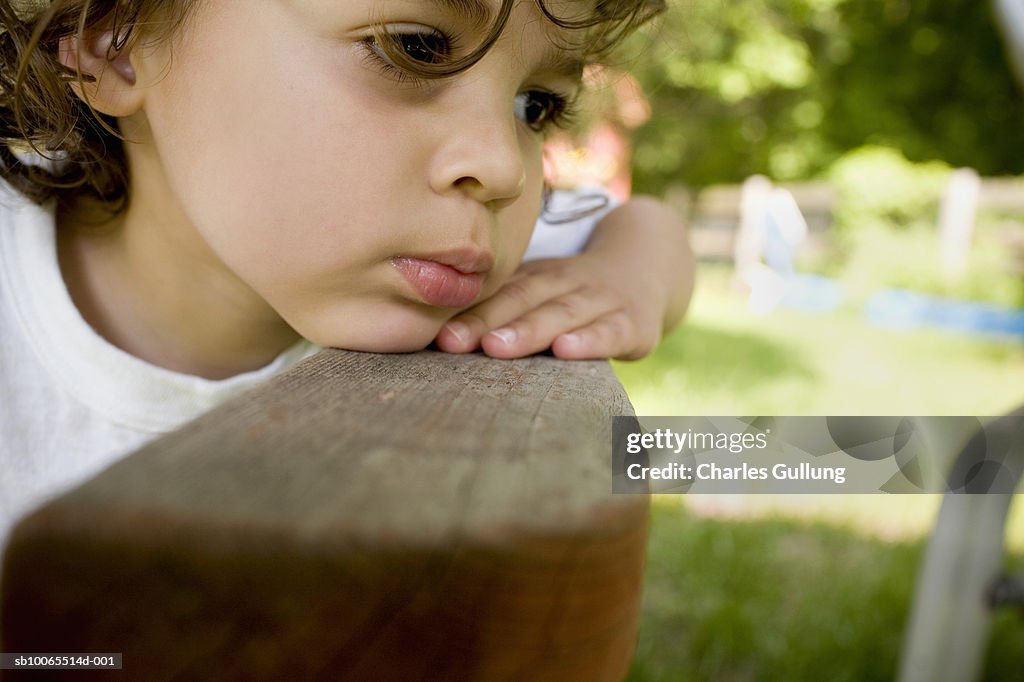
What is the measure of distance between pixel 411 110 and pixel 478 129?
0.23ft

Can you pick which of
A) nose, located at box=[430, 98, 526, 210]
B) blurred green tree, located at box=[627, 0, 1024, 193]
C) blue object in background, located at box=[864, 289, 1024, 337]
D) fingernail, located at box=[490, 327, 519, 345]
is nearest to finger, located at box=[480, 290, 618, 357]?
fingernail, located at box=[490, 327, 519, 345]

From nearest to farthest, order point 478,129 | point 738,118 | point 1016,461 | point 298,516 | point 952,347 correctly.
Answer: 1. point 298,516
2. point 478,129
3. point 1016,461
4. point 952,347
5. point 738,118

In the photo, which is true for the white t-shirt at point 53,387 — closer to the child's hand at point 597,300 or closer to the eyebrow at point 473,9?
the child's hand at point 597,300

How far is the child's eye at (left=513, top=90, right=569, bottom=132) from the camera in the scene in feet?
3.40

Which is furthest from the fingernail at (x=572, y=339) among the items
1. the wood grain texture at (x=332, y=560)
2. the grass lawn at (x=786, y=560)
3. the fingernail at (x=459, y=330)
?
the grass lawn at (x=786, y=560)

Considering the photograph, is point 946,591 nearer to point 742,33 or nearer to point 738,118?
point 742,33

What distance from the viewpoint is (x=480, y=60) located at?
32.9 inches

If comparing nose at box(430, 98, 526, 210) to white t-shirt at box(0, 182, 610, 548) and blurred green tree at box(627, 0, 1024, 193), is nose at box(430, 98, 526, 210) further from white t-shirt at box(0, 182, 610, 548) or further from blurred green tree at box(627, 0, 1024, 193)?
blurred green tree at box(627, 0, 1024, 193)

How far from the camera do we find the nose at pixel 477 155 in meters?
0.81

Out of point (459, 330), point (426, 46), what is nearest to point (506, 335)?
point (459, 330)

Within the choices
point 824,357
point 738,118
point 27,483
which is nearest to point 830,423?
point 27,483

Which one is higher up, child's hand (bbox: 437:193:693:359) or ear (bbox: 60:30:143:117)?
ear (bbox: 60:30:143:117)

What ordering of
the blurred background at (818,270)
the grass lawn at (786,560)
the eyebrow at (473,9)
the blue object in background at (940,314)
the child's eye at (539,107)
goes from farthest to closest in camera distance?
the blue object in background at (940,314)
the blurred background at (818,270)
the grass lawn at (786,560)
the child's eye at (539,107)
the eyebrow at (473,9)

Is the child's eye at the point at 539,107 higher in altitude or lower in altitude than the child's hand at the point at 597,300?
higher
